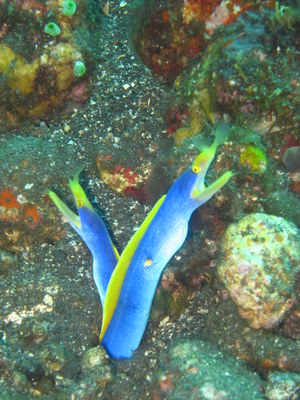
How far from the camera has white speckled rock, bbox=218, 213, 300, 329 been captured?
245cm

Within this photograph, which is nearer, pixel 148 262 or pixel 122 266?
pixel 148 262

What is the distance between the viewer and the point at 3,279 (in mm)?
3279

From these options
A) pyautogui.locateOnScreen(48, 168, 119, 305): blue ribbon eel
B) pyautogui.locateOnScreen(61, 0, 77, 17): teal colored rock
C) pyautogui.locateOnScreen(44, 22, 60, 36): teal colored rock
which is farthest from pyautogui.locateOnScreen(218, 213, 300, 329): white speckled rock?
pyautogui.locateOnScreen(61, 0, 77, 17): teal colored rock

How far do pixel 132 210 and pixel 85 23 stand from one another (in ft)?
8.11

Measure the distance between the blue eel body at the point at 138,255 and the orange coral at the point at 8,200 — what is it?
2.72ft

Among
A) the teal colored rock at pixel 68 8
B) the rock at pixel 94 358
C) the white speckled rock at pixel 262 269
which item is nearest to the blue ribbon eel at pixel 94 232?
the rock at pixel 94 358

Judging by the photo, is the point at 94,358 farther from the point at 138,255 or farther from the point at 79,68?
the point at 79,68

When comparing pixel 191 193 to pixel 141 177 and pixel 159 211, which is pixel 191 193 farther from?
pixel 141 177

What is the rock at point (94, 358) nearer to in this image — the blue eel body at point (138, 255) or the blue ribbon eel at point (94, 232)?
the blue eel body at point (138, 255)

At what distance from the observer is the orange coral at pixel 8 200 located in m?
3.46

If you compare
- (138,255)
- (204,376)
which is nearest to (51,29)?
(138,255)

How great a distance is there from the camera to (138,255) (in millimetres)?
2666

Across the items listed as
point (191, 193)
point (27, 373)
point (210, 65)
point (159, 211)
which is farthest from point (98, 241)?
point (210, 65)

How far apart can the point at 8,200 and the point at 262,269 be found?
8.46 ft
